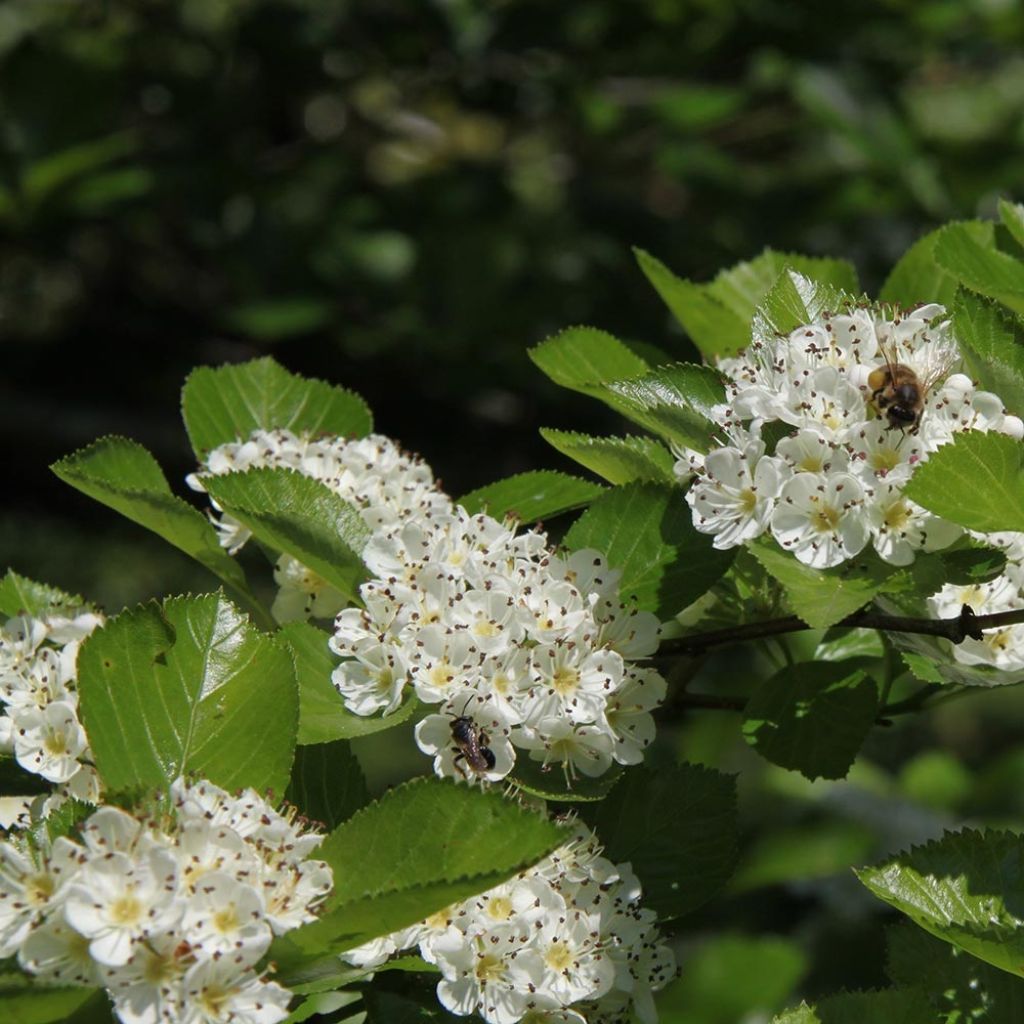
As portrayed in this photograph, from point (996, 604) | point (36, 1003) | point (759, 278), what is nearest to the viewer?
point (36, 1003)

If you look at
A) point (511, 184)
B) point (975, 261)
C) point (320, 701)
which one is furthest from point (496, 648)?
point (511, 184)

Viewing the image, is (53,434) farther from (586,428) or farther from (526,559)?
(526,559)

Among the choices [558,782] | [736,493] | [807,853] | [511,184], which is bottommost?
[807,853]

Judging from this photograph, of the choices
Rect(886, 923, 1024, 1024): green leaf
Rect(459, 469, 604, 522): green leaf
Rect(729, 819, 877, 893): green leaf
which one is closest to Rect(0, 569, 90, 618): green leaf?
Rect(459, 469, 604, 522): green leaf

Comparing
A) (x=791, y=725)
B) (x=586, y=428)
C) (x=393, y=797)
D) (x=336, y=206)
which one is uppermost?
(x=393, y=797)

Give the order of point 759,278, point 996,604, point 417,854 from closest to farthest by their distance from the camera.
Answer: point 417,854 → point 996,604 → point 759,278

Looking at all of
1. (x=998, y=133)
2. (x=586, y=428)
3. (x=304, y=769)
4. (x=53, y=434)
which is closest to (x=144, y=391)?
(x=53, y=434)

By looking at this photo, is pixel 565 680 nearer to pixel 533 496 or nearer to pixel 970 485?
pixel 533 496

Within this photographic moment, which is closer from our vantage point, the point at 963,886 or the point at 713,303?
the point at 963,886
